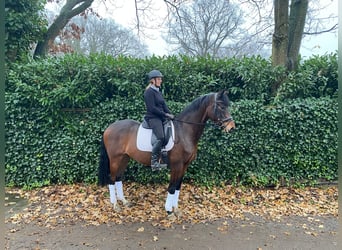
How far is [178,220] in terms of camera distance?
463cm

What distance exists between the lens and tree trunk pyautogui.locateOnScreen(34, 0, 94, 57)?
8.47 meters

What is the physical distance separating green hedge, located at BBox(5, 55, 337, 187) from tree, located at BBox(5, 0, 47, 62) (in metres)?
1.15

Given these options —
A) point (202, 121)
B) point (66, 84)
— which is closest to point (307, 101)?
point (202, 121)

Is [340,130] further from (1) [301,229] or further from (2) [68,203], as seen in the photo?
(2) [68,203]

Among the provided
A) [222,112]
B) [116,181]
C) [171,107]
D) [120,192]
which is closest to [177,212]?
[120,192]

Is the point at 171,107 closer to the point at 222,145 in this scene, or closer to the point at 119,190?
the point at 222,145

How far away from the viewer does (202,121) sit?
475cm

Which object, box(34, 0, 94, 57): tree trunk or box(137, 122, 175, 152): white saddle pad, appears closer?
box(137, 122, 175, 152): white saddle pad

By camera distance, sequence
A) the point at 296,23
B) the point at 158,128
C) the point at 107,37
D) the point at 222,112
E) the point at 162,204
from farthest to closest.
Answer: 1. the point at 107,37
2. the point at 296,23
3. the point at 162,204
4. the point at 158,128
5. the point at 222,112

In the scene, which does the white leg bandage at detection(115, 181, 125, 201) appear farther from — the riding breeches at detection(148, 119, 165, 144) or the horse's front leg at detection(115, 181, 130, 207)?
the riding breeches at detection(148, 119, 165, 144)

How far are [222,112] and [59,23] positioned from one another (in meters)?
6.85

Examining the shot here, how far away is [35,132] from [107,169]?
2303mm

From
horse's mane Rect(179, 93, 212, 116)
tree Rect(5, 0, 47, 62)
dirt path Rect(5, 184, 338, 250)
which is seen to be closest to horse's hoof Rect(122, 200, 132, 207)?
dirt path Rect(5, 184, 338, 250)

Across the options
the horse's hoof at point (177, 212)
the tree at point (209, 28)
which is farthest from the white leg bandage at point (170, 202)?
the tree at point (209, 28)
